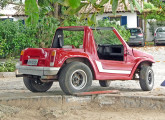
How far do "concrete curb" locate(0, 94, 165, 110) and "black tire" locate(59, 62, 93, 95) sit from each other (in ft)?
0.67

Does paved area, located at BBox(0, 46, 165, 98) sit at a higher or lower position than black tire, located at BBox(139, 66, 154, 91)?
lower

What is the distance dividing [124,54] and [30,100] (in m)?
2.58

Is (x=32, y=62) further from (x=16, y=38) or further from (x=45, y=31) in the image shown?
(x=45, y=31)

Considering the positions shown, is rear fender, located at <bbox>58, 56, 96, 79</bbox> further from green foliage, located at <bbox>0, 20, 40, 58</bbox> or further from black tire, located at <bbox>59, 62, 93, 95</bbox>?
green foliage, located at <bbox>0, 20, 40, 58</bbox>

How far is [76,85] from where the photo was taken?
8023 millimetres

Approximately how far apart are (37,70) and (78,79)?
86 cm

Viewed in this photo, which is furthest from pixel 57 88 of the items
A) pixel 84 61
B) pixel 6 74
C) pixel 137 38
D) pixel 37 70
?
pixel 137 38

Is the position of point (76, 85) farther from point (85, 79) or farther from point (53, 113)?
point (53, 113)

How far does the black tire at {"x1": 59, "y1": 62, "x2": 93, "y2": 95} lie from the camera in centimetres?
776

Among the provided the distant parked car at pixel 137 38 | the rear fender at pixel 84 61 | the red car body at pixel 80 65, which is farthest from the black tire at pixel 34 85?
the distant parked car at pixel 137 38

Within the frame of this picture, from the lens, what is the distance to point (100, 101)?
7816 mm

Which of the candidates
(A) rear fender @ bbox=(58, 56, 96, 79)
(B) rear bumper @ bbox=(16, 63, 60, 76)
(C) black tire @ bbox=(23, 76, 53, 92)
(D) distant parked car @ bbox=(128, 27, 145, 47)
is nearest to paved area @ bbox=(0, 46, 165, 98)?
(C) black tire @ bbox=(23, 76, 53, 92)

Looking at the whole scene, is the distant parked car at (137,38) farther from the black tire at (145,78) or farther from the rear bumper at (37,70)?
the rear bumper at (37,70)

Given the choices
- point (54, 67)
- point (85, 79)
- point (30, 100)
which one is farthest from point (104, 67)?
point (30, 100)
